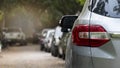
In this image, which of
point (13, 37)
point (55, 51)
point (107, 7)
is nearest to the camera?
point (107, 7)

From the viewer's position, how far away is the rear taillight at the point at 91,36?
4.61 metres

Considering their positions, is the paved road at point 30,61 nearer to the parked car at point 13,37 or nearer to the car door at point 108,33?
the car door at point 108,33

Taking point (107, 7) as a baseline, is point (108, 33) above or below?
below

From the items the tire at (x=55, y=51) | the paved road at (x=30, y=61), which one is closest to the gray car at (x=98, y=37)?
the paved road at (x=30, y=61)

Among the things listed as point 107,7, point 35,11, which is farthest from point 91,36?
point 35,11

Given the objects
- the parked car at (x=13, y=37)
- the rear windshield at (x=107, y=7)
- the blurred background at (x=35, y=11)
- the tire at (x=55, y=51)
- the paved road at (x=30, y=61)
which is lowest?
the paved road at (x=30, y=61)

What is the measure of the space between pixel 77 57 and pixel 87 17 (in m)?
0.46

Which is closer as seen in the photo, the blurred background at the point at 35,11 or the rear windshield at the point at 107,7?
the rear windshield at the point at 107,7

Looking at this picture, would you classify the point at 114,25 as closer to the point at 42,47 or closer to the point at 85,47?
the point at 85,47

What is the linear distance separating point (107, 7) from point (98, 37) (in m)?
0.37

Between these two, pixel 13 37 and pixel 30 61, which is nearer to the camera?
pixel 30 61

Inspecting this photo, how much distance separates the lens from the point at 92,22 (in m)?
4.71

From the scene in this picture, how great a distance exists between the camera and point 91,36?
4652mm

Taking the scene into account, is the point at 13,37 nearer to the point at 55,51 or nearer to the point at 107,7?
the point at 55,51
